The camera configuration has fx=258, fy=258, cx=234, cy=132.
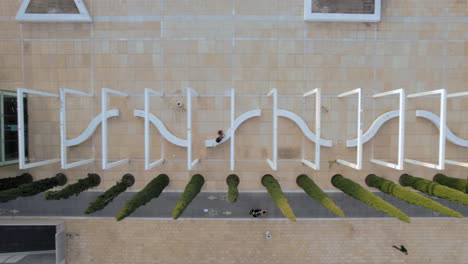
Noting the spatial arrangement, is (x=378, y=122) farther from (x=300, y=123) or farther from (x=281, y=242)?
(x=281, y=242)

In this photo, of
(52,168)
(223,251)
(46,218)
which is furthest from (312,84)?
(46,218)

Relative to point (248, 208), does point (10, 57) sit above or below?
above

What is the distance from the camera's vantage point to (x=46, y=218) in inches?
607

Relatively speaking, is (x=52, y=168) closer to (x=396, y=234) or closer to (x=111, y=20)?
(x=111, y=20)

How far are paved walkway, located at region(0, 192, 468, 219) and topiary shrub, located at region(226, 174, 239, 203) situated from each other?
Answer: 4.87ft

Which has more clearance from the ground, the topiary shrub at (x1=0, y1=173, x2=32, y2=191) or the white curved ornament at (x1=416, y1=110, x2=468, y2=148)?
the white curved ornament at (x1=416, y1=110, x2=468, y2=148)

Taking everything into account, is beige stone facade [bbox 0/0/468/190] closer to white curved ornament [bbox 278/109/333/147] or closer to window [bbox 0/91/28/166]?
white curved ornament [bbox 278/109/333/147]

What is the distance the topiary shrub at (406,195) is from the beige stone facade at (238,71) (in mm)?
1189

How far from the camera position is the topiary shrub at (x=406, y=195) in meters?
10.9

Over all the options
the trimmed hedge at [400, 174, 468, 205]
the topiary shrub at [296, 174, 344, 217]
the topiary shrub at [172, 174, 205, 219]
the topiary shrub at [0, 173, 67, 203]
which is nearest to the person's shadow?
the trimmed hedge at [400, 174, 468, 205]

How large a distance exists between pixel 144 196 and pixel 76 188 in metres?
3.88

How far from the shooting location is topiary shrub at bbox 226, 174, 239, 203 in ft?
39.3

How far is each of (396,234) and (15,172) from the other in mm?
23221

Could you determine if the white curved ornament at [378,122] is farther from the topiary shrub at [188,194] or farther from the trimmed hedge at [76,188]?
the trimmed hedge at [76,188]
